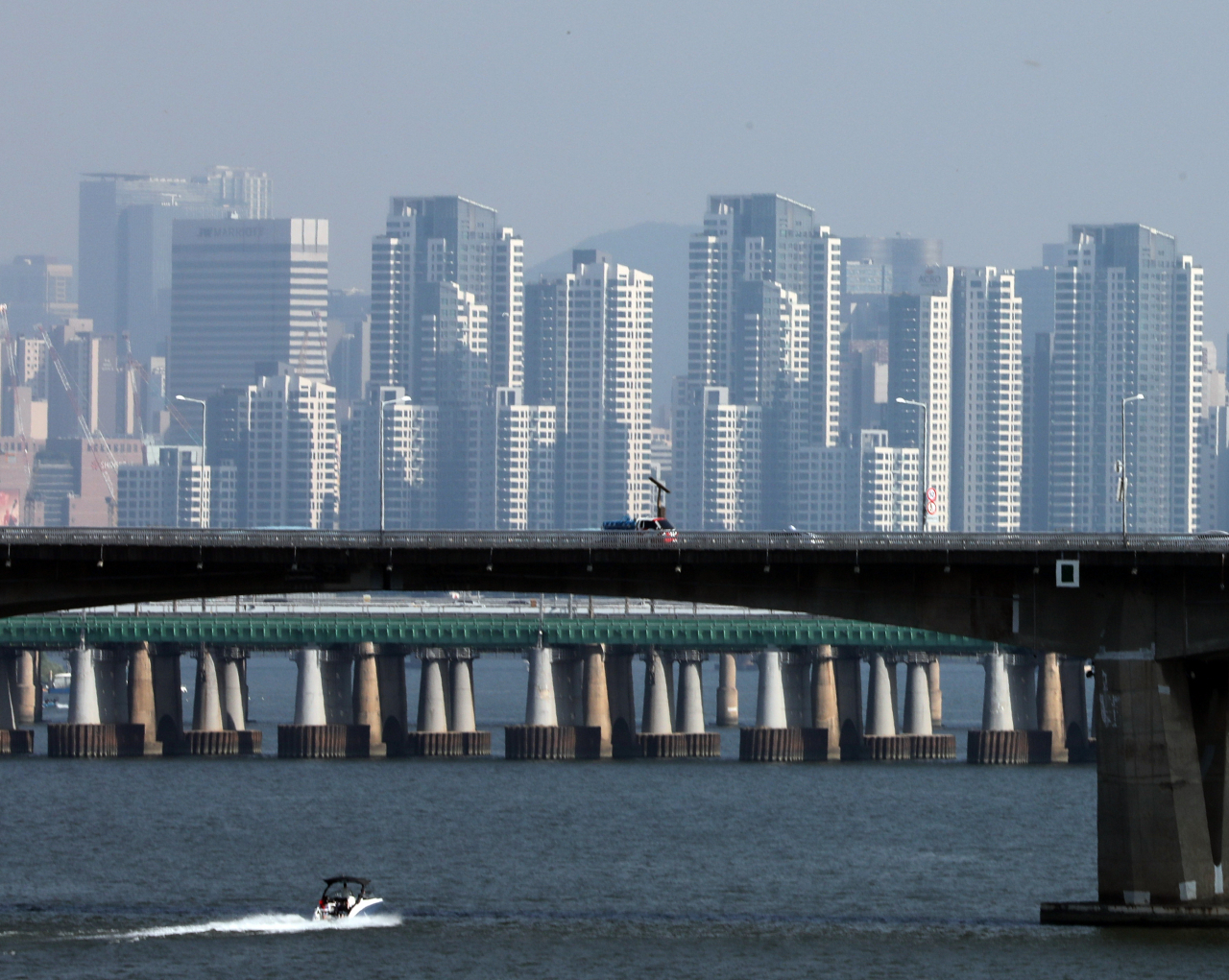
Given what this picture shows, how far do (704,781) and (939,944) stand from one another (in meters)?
64.9

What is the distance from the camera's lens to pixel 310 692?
16725cm

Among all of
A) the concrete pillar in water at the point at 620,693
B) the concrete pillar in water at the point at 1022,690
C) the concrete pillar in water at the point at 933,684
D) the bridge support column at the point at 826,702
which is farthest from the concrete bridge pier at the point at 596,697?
the concrete pillar in water at the point at 1022,690

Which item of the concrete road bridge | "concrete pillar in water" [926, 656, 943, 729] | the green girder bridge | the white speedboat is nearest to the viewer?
the concrete road bridge

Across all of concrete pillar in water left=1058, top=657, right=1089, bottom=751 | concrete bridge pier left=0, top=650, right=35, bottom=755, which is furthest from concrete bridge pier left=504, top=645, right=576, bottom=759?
concrete pillar in water left=1058, top=657, right=1089, bottom=751

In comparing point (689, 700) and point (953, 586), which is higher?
point (953, 586)

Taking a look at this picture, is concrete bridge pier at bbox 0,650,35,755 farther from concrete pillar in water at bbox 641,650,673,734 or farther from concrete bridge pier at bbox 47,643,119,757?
concrete pillar in water at bbox 641,650,673,734

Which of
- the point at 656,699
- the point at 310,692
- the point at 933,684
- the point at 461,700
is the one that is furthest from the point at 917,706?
the point at 310,692

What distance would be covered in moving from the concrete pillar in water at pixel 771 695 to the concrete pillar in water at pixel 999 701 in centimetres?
1308

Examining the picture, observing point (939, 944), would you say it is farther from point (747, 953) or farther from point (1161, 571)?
point (1161, 571)

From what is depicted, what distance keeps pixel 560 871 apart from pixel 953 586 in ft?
79.8

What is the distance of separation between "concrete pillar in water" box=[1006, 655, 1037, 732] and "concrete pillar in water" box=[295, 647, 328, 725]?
44.0 meters

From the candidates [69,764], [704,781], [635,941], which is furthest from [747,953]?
[69,764]

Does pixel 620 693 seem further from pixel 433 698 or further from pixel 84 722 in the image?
pixel 84 722

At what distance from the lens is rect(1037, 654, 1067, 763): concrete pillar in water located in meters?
170
